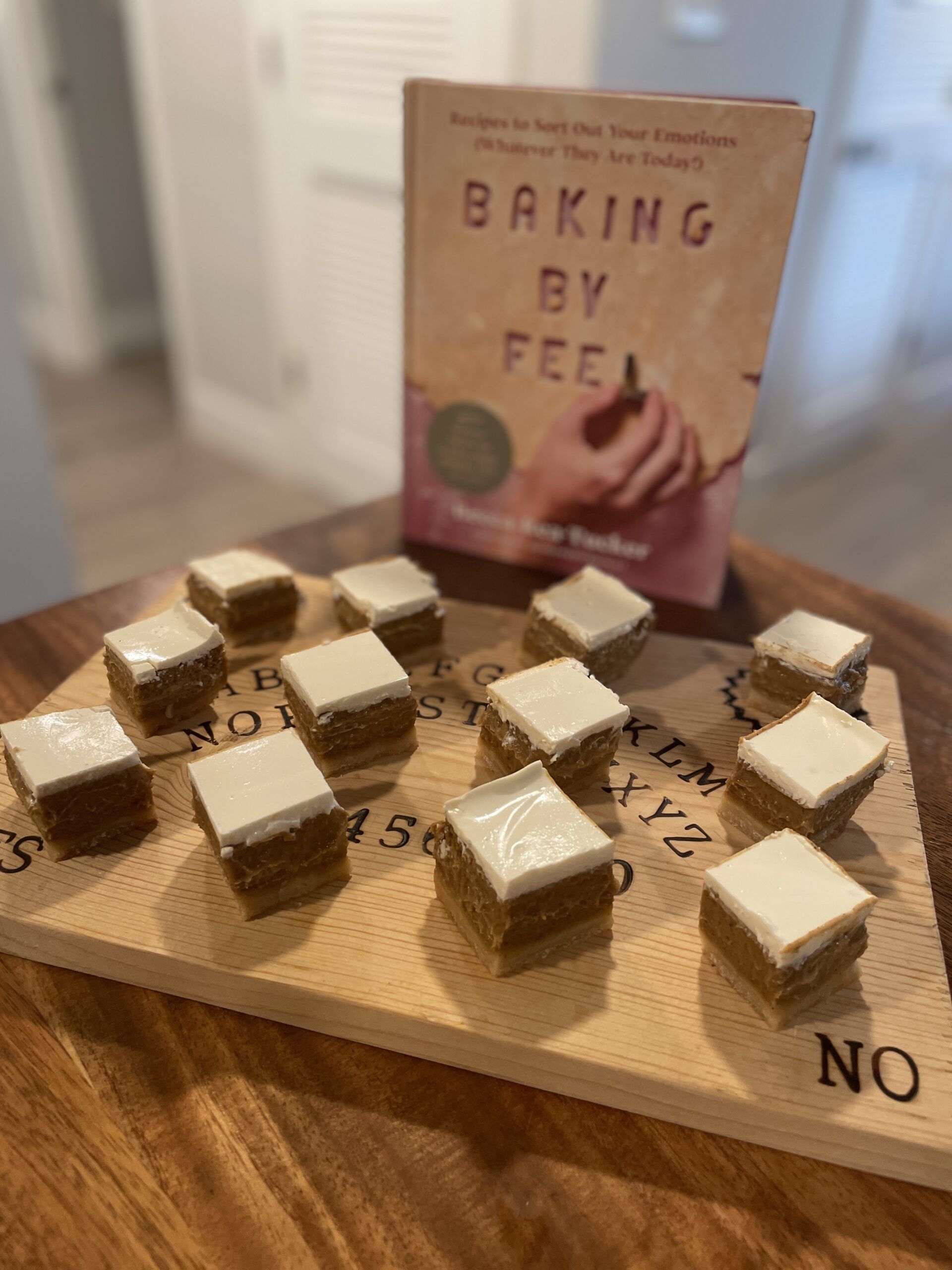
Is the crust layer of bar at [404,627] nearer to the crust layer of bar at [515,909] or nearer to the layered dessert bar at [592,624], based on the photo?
the layered dessert bar at [592,624]

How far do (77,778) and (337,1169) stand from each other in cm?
45

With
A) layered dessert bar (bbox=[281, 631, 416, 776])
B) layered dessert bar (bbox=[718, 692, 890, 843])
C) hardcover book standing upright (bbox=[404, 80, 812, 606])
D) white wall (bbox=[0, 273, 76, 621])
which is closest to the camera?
layered dessert bar (bbox=[718, 692, 890, 843])

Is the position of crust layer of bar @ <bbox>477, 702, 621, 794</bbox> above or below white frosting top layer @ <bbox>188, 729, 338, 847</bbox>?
below

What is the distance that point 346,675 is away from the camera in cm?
106

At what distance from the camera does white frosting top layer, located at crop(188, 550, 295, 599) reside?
123 centimetres

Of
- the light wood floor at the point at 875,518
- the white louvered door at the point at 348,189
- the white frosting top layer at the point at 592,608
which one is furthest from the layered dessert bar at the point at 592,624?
the light wood floor at the point at 875,518

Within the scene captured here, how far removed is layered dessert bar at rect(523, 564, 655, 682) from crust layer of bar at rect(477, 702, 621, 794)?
0.15 metres

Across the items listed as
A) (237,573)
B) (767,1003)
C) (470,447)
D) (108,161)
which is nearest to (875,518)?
(470,447)

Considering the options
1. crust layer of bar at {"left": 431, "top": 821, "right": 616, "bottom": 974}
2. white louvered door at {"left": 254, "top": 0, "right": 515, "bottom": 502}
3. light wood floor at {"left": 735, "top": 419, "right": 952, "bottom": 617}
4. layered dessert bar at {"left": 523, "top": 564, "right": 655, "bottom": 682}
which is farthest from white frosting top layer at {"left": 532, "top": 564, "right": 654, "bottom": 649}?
light wood floor at {"left": 735, "top": 419, "right": 952, "bottom": 617}

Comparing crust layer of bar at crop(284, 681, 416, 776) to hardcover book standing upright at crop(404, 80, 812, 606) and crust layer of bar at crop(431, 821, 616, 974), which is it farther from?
hardcover book standing upright at crop(404, 80, 812, 606)

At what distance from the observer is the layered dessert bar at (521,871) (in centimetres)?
83

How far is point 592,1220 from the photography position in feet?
2.46

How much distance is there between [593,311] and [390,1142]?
1059 mm

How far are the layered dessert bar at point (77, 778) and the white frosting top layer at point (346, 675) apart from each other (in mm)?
200
